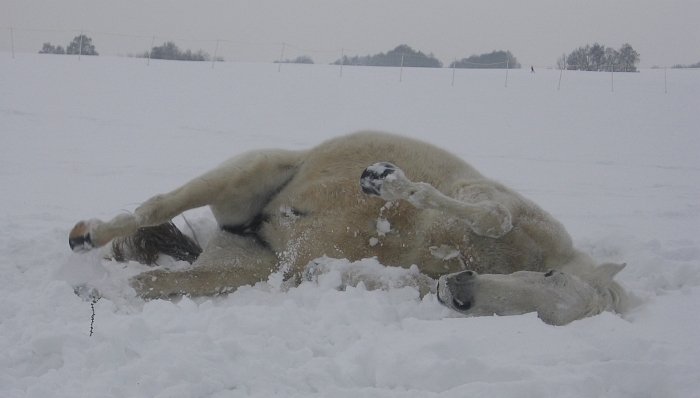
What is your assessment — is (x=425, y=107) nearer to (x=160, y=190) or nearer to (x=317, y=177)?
(x=160, y=190)

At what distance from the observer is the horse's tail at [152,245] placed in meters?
4.34

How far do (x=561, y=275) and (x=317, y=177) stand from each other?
5.67 ft

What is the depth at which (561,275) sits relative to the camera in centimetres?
326

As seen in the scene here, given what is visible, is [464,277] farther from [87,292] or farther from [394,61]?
[394,61]

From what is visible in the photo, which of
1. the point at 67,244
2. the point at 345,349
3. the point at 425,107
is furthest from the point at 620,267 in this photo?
the point at 425,107

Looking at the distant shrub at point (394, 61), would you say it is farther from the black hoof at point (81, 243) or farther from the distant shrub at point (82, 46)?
the black hoof at point (81, 243)

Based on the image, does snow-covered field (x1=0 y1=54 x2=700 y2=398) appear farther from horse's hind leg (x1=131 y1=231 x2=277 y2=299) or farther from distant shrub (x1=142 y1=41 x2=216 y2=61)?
distant shrub (x1=142 y1=41 x2=216 y2=61)

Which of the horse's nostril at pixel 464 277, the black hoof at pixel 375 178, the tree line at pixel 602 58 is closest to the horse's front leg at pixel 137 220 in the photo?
the black hoof at pixel 375 178

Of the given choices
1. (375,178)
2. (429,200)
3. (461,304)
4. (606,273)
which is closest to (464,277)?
(461,304)

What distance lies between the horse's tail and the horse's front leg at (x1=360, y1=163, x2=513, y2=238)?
5.62ft

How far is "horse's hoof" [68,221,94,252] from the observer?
12.2 feet

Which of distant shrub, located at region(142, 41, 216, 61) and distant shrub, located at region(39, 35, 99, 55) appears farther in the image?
distant shrub, located at region(142, 41, 216, 61)

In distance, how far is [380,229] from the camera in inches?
148

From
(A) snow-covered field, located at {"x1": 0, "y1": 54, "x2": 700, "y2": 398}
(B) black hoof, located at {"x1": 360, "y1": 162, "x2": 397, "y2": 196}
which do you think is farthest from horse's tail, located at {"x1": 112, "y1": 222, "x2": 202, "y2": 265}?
(B) black hoof, located at {"x1": 360, "y1": 162, "x2": 397, "y2": 196}
